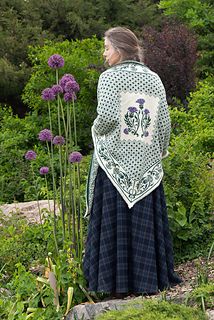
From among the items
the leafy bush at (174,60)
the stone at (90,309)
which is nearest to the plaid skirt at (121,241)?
the stone at (90,309)

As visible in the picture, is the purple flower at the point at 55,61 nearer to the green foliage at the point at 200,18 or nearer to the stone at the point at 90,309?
the stone at the point at 90,309

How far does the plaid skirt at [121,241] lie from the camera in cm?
497

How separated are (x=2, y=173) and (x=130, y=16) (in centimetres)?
599

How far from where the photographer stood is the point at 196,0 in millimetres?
13609

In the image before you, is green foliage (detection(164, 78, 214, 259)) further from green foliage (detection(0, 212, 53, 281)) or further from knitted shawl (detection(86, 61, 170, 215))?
green foliage (detection(0, 212, 53, 281))

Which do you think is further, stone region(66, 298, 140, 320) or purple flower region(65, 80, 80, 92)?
purple flower region(65, 80, 80, 92)

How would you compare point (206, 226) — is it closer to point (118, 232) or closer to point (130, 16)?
point (118, 232)

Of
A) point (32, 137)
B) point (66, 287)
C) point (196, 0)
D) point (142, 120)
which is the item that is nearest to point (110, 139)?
point (142, 120)

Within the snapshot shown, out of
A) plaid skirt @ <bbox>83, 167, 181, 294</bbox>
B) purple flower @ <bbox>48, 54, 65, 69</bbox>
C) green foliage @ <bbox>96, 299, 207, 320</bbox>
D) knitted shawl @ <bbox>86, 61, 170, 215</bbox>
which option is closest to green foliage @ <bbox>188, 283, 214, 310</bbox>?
green foliage @ <bbox>96, 299, 207, 320</bbox>

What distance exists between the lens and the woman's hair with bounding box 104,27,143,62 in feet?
16.0

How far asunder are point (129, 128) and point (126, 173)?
0.30 metres

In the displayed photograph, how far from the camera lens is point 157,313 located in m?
→ 3.67

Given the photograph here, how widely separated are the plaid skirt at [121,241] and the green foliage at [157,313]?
1.13m

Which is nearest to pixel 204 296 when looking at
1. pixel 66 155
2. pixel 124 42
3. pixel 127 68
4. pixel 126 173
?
pixel 126 173
